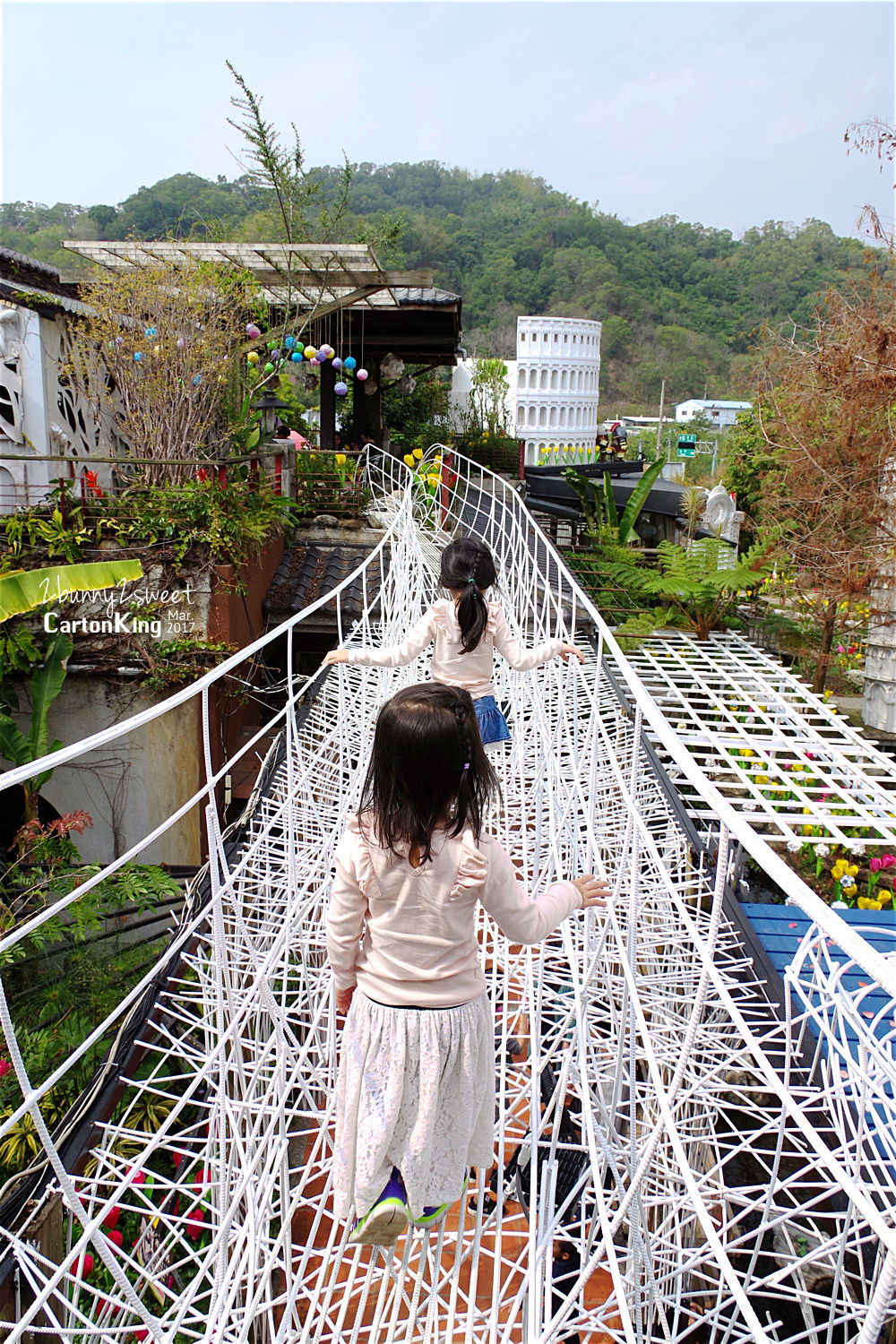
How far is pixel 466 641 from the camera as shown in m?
2.24

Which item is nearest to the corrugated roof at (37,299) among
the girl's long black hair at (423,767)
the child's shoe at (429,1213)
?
the girl's long black hair at (423,767)

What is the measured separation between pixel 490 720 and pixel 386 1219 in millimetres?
1417

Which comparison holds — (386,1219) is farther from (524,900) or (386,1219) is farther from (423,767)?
(423,767)

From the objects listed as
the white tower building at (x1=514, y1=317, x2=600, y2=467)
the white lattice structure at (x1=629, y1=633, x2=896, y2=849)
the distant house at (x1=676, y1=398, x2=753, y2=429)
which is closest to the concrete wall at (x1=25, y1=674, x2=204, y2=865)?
the white lattice structure at (x1=629, y1=633, x2=896, y2=849)

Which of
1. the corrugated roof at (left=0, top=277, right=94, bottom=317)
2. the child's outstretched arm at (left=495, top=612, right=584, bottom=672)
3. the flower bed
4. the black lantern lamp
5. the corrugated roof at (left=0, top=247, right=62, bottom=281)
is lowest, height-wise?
the child's outstretched arm at (left=495, top=612, right=584, bottom=672)

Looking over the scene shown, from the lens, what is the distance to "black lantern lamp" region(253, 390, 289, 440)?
21.2 ft

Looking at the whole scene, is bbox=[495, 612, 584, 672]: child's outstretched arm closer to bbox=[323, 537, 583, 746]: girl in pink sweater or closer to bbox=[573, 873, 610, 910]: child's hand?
bbox=[323, 537, 583, 746]: girl in pink sweater

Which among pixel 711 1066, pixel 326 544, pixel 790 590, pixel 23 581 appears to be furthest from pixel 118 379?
pixel 711 1066

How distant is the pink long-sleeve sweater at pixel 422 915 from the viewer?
1080mm

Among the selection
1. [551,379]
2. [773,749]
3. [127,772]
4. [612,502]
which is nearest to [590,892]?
[773,749]

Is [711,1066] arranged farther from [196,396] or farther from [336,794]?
[196,396]

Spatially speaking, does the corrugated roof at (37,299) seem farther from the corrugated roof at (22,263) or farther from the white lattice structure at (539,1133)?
the white lattice structure at (539,1133)

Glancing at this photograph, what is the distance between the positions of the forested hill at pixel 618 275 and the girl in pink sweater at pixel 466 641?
96.6 ft

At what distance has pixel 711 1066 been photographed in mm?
1568
